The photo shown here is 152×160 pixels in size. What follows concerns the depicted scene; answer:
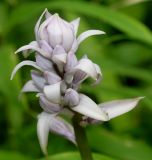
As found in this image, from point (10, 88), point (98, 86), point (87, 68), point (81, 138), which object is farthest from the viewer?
point (98, 86)

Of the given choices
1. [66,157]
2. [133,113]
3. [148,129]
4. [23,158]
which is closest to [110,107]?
[66,157]

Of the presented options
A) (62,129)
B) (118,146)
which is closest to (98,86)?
(118,146)

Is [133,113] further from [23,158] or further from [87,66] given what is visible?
[87,66]

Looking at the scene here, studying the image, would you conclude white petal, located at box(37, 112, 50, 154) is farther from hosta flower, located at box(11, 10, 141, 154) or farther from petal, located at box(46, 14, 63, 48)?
petal, located at box(46, 14, 63, 48)

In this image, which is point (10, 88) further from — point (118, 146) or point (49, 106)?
point (49, 106)

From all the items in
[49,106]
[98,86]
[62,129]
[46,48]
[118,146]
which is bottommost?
[118,146]

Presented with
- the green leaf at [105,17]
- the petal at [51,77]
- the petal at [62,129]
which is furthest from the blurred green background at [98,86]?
the petal at [51,77]

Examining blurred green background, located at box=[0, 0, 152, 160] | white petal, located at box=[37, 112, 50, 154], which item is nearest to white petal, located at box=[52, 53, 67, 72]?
white petal, located at box=[37, 112, 50, 154]
